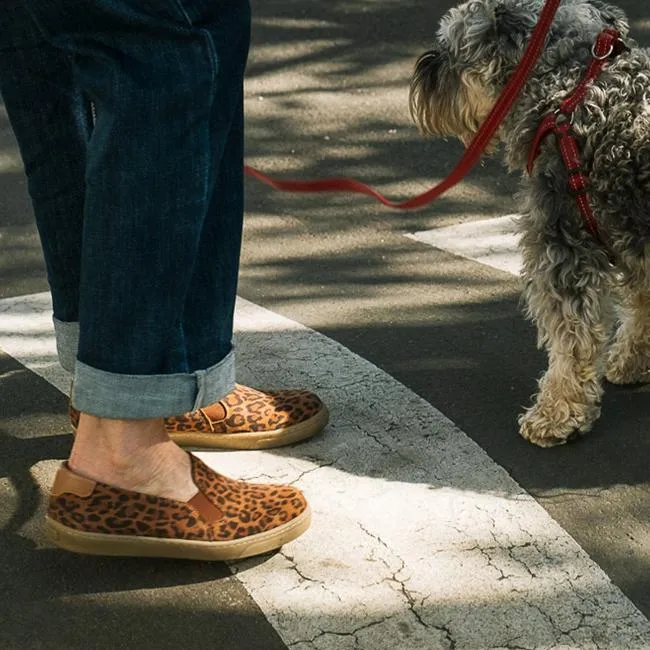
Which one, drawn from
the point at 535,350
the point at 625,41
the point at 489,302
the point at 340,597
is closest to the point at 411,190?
the point at 489,302

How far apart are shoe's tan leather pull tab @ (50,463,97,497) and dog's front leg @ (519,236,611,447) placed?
1415mm

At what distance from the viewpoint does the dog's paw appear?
3852 millimetres

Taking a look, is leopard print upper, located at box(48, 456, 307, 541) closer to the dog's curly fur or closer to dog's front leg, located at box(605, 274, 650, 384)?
the dog's curly fur

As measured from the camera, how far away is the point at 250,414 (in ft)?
12.3

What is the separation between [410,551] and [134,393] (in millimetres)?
856

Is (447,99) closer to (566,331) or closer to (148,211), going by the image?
(566,331)

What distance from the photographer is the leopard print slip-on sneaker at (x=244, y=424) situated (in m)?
3.73

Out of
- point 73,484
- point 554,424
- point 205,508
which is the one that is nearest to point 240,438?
point 205,508

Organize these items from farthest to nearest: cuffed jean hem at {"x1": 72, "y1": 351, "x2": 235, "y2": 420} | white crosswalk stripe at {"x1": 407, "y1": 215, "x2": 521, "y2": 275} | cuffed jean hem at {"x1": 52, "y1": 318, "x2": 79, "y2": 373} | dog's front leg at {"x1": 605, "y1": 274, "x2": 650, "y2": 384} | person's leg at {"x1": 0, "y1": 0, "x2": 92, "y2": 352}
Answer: white crosswalk stripe at {"x1": 407, "y1": 215, "x2": 521, "y2": 275} < dog's front leg at {"x1": 605, "y1": 274, "x2": 650, "y2": 384} < cuffed jean hem at {"x1": 52, "y1": 318, "x2": 79, "y2": 373} < person's leg at {"x1": 0, "y1": 0, "x2": 92, "y2": 352} < cuffed jean hem at {"x1": 72, "y1": 351, "x2": 235, "y2": 420}

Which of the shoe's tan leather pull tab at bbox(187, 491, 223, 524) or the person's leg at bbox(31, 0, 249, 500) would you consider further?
the shoe's tan leather pull tab at bbox(187, 491, 223, 524)

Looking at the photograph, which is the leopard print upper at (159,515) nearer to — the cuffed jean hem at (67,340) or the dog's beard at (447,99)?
the cuffed jean hem at (67,340)

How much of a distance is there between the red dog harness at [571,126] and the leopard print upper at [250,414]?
0.99 m

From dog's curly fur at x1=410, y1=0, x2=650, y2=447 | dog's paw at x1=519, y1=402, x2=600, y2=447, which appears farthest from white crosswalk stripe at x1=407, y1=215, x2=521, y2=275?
dog's paw at x1=519, y1=402, x2=600, y2=447

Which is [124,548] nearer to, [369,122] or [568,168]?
[568,168]
